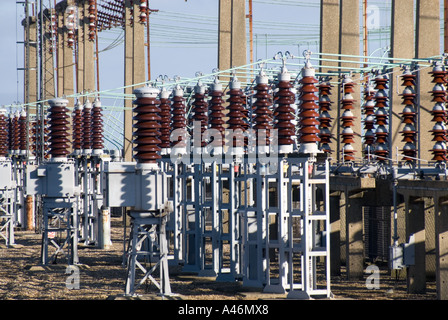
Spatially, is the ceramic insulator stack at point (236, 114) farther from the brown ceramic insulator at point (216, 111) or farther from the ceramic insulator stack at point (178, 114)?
the ceramic insulator stack at point (178, 114)

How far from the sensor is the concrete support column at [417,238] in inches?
801

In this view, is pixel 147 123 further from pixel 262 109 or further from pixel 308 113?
pixel 262 109

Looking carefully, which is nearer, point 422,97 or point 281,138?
point 281,138

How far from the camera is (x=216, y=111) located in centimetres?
2356

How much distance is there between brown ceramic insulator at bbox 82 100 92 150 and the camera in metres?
31.0

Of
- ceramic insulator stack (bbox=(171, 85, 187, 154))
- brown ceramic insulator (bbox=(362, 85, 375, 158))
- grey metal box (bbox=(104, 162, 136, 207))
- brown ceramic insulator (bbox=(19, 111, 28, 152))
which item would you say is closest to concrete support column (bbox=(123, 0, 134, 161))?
brown ceramic insulator (bbox=(19, 111, 28, 152))

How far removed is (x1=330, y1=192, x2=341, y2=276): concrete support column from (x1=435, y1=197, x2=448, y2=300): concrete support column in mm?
6482

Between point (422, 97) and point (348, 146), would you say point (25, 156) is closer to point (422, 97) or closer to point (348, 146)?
point (348, 146)

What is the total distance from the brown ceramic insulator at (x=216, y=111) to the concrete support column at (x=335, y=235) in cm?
416

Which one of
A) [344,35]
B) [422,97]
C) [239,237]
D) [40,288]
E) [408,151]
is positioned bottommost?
[40,288]

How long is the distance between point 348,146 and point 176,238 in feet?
20.5

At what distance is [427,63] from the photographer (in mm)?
24688

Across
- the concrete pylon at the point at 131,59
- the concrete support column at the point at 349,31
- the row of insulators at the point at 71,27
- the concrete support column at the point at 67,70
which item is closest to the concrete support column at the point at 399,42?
the concrete support column at the point at 349,31

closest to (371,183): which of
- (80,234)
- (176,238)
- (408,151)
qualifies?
(408,151)
